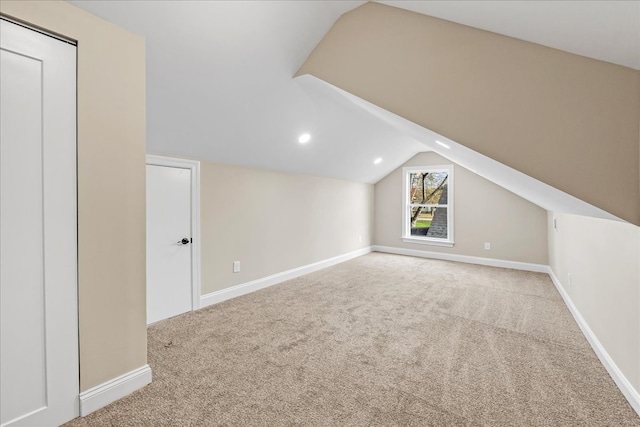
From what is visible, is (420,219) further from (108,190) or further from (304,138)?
(108,190)

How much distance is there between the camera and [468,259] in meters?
5.91

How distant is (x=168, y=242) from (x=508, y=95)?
3203 millimetres

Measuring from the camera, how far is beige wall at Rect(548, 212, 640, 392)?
1.74 meters

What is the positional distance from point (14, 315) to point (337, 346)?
80.2 inches

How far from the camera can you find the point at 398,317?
10.1 ft

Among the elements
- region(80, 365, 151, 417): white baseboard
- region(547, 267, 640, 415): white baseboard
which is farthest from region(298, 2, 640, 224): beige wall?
region(80, 365, 151, 417): white baseboard

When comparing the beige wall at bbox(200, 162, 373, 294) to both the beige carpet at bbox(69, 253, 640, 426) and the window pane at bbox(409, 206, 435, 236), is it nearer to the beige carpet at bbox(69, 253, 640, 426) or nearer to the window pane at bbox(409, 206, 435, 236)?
the beige carpet at bbox(69, 253, 640, 426)

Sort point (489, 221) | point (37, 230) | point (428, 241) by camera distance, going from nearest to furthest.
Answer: point (37, 230) < point (489, 221) < point (428, 241)

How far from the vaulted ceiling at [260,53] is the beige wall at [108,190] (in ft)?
0.58

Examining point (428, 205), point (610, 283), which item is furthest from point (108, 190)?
point (428, 205)

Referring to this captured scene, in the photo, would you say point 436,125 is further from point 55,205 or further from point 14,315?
point 14,315

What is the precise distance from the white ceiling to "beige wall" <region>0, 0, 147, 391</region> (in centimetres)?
17

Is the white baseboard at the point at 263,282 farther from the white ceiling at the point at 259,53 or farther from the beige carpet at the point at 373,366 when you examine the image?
the white ceiling at the point at 259,53

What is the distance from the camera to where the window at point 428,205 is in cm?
623
